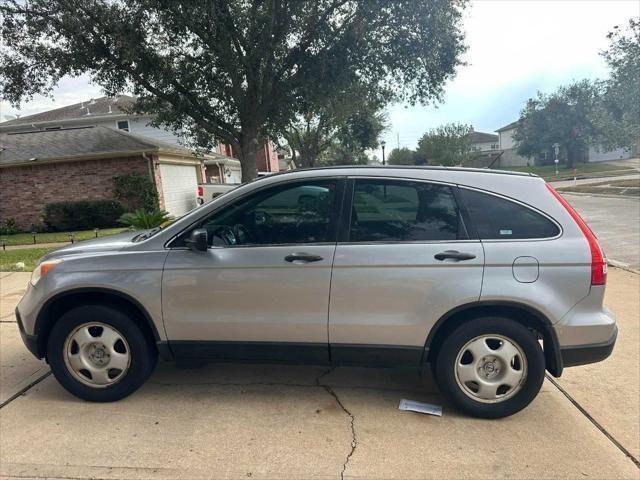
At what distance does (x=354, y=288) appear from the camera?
10.2ft

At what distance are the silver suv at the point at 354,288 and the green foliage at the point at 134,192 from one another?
1428 centimetres

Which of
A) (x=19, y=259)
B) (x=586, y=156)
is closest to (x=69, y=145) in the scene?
(x=19, y=259)

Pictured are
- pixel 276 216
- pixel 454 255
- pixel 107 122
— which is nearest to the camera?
pixel 454 255

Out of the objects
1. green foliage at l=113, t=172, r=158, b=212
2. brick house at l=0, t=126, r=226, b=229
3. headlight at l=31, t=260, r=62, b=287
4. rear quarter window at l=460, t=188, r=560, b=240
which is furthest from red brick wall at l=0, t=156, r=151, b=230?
rear quarter window at l=460, t=188, r=560, b=240

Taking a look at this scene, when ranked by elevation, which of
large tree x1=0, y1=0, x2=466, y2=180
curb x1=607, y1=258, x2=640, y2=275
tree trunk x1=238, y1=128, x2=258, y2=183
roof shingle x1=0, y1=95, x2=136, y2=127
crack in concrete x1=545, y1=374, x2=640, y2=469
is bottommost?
curb x1=607, y1=258, x2=640, y2=275

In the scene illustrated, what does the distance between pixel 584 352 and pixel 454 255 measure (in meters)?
1.13

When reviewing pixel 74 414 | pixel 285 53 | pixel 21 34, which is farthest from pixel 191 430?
pixel 21 34

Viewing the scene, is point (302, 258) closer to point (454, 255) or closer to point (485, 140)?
point (454, 255)

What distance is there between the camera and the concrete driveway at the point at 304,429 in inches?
106

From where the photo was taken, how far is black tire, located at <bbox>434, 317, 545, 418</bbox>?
3.08m

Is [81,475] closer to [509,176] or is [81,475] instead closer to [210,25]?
[509,176]

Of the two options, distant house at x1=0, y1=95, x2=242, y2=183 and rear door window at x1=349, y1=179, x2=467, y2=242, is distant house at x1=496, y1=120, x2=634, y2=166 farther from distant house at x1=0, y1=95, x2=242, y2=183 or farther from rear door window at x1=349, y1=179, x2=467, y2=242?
rear door window at x1=349, y1=179, x2=467, y2=242

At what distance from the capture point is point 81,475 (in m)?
2.63

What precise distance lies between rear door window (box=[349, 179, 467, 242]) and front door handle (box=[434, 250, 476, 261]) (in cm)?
12
